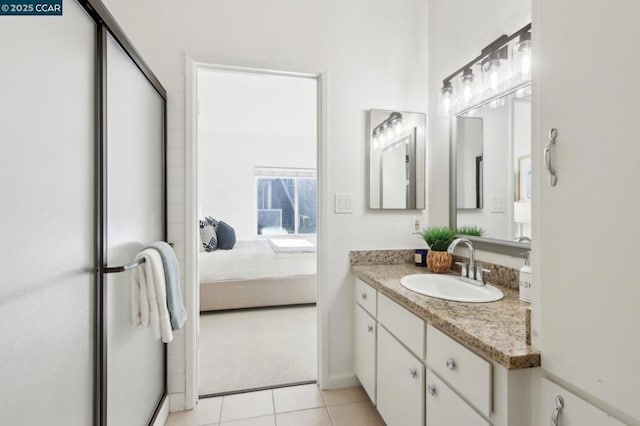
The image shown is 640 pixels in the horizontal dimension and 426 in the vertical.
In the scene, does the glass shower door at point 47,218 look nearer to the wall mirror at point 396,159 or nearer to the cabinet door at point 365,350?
the cabinet door at point 365,350

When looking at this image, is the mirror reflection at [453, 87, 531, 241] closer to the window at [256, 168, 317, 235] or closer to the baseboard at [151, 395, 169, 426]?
the baseboard at [151, 395, 169, 426]

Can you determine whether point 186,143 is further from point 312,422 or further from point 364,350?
point 312,422

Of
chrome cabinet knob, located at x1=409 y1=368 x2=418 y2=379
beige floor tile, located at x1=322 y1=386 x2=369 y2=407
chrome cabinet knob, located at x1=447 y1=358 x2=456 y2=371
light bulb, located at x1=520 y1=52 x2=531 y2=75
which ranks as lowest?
beige floor tile, located at x1=322 y1=386 x2=369 y2=407

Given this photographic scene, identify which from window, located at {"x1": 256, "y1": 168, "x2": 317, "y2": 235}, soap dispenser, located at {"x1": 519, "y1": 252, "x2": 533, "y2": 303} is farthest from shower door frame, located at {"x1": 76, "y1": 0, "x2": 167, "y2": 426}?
window, located at {"x1": 256, "y1": 168, "x2": 317, "y2": 235}

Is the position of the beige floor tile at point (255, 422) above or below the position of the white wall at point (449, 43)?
below

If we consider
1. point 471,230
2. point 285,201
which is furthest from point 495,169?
point 285,201

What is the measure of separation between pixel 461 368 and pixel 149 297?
1.18 meters

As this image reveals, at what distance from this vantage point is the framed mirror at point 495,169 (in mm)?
1456

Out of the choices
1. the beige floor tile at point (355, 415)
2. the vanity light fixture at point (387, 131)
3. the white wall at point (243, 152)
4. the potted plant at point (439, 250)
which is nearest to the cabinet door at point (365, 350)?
the beige floor tile at point (355, 415)

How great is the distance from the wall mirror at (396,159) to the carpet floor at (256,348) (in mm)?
1379

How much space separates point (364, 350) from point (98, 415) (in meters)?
1.31

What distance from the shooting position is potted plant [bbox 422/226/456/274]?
1.78 m

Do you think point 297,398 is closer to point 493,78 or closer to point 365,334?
point 365,334

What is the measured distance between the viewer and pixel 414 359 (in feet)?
4.13
